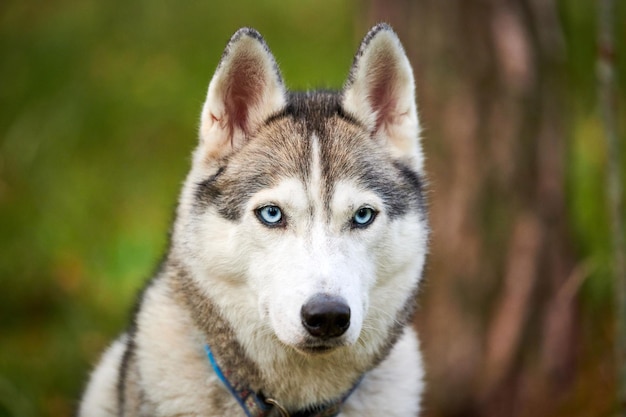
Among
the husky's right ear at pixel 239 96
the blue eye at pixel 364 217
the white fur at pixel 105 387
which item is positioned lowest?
the white fur at pixel 105 387

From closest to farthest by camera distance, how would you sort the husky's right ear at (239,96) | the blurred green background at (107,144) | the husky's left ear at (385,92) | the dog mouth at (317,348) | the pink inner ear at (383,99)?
the dog mouth at (317,348) → the husky's right ear at (239,96) → the husky's left ear at (385,92) → the pink inner ear at (383,99) → the blurred green background at (107,144)

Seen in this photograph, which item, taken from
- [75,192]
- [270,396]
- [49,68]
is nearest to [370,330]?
[270,396]

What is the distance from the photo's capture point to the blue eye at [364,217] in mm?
3604

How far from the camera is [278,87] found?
3.81 m

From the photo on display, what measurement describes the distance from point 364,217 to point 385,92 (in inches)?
28.1

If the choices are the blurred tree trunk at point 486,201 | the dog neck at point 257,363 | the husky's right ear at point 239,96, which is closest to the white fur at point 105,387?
the dog neck at point 257,363

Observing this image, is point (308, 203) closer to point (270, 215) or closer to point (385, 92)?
point (270, 215)

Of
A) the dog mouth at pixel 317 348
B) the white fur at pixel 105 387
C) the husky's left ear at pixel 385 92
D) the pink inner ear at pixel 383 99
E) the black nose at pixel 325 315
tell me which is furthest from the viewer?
the white fur at pixel 105 387

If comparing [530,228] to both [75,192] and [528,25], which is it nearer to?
[528,25]

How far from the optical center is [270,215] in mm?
3564

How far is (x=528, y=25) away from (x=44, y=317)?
4804 millimetres

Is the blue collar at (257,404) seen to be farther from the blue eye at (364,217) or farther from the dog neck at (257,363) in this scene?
the blue eye at (364,217)

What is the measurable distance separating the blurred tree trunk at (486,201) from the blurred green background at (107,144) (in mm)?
313

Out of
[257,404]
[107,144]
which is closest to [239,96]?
[257,404]
